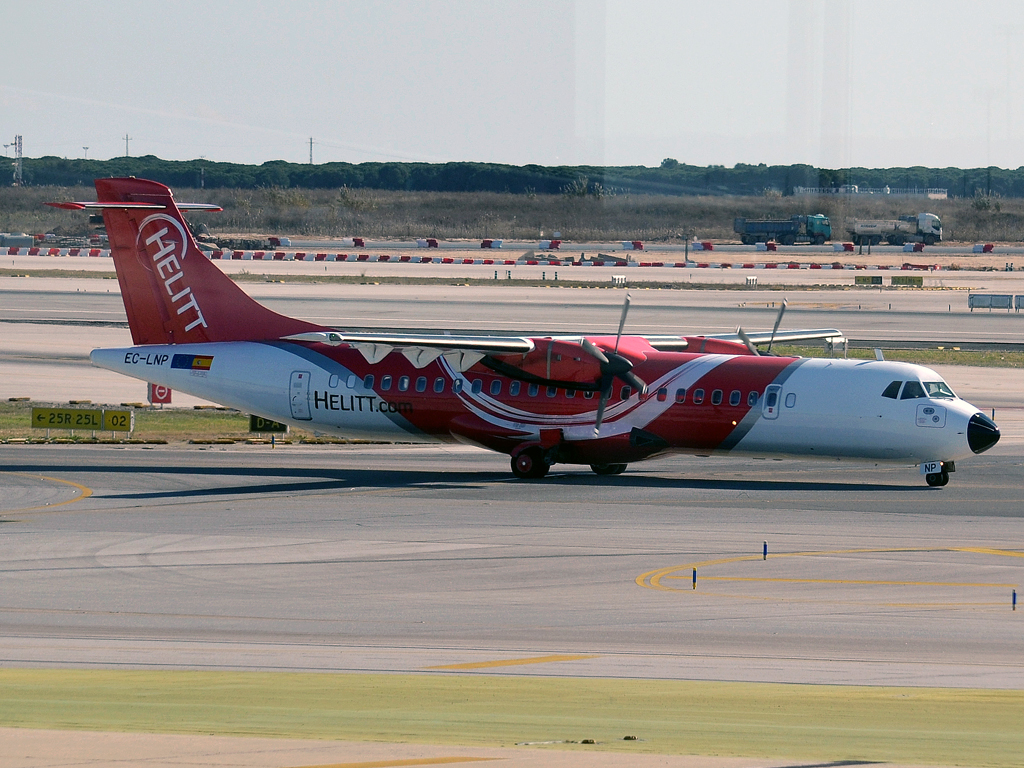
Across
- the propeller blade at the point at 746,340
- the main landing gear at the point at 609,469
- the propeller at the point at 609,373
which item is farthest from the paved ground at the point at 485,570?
the propeller blade at the point at 746,340

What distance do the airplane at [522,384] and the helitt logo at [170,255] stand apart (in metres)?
0.04

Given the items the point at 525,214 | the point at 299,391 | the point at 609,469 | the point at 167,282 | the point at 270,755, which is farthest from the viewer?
the point at 525,214

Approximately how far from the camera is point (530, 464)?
32.1 meters

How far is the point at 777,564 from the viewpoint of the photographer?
22.0 m

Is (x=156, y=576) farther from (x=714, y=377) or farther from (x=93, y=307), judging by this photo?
(x=93, y=307)

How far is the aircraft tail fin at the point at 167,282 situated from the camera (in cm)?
3469

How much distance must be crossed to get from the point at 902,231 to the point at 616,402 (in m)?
126

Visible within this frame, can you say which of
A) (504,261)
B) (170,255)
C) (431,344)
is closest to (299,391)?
(431,344)

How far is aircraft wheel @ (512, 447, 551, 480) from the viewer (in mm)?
32094

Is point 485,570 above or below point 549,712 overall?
below

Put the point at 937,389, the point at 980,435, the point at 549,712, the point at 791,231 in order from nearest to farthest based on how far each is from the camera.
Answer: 1. the point at 549,712
2. the point at 980,435
3. the point at 937,389
4. the point at 791,231

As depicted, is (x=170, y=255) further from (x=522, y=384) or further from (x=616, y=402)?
(x=616, y=402)

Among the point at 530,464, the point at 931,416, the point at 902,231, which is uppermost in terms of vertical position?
the point at 902,231

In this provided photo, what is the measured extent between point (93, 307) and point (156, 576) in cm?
5885
